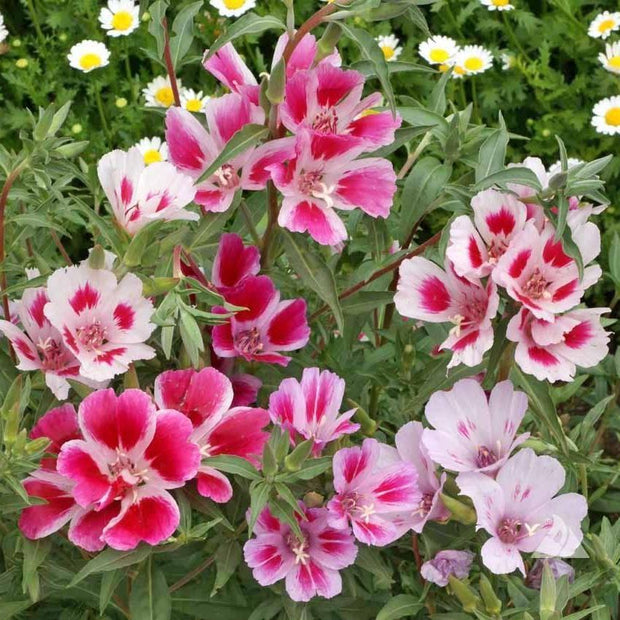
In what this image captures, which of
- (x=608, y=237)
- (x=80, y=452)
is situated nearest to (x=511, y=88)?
(x=608, y=237)

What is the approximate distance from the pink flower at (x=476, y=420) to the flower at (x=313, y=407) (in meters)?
0.12

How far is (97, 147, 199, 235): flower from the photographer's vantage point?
1.42 metres

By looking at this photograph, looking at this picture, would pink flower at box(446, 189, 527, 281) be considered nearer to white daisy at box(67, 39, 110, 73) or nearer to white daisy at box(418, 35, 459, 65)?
white daisy at box(418, 35, 459, 65)

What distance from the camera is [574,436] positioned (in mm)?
1965

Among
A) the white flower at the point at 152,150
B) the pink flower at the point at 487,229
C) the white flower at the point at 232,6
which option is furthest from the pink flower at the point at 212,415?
the white flower at the point at 232,6

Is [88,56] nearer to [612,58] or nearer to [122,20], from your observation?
[122,20]

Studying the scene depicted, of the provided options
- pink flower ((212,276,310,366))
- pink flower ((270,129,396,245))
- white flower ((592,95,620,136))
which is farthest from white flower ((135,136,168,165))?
pink flower ((270,129,396,245))

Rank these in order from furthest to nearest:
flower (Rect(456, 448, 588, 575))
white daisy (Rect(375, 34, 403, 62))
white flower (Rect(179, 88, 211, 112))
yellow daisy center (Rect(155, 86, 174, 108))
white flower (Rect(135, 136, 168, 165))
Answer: white daisy (Rect(375, 34, 403, 62)) → yellow daisy center (Rect(155, 86, 174, 108)) → white flower (Rect(179, 88, 211, 112)) → white flower (Rect(135, 136, 168, 165)) → flower (Rect(456, 448, 588, 575))

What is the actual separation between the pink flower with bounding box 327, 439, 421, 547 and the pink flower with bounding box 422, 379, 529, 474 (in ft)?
0.24

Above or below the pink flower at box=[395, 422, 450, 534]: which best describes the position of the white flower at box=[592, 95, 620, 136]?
below

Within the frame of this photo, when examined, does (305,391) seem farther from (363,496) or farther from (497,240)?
(497,240)

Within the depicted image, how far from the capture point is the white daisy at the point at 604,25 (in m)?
3.58

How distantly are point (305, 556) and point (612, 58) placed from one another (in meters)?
2.57

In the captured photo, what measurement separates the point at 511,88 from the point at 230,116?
2.44 meters
